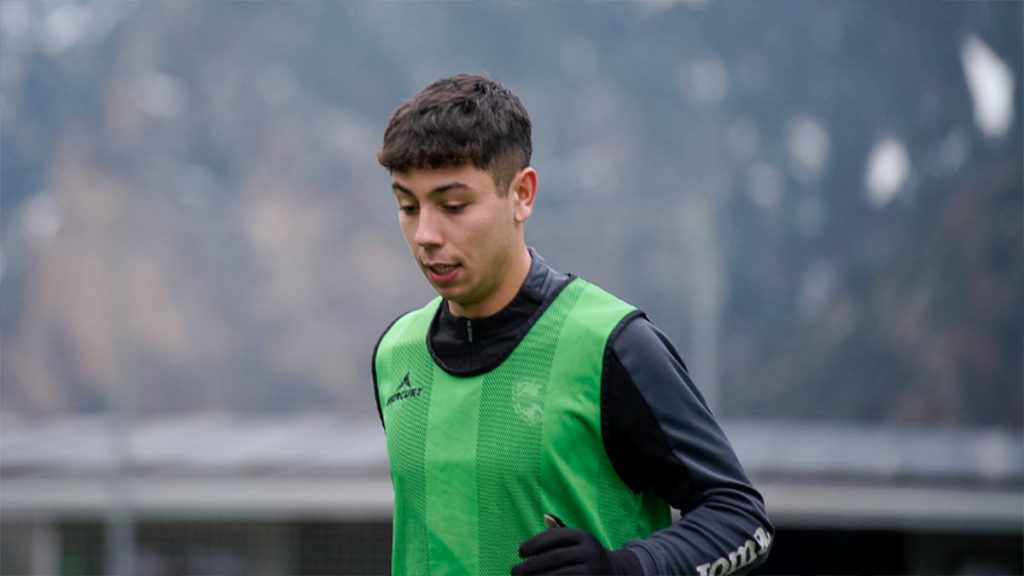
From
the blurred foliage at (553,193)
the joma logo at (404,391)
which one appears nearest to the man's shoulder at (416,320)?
the joma logo at (404,391)

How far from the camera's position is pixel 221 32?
7.71 m

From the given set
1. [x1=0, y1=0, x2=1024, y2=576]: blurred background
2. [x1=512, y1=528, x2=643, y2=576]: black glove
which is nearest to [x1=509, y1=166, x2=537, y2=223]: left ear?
[x1=512, y1=528, x2=643, y2=576]: black glove

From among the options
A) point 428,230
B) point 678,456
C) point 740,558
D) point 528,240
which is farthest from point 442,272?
point 528,240

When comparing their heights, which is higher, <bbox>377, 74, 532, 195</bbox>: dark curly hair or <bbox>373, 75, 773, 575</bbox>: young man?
→ <bbox>377, 74, 532, 195</bbox>: dark curly hair

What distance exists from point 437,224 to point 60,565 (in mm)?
4828

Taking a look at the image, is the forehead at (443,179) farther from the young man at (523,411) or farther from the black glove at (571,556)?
the black glove at (571,556)

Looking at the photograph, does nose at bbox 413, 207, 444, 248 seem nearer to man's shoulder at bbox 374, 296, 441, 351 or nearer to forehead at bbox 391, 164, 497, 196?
forehead at bbox 391, 164, 497, 196

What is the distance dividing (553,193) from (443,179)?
5.72 metres

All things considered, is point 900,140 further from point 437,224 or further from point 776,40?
point 437,224

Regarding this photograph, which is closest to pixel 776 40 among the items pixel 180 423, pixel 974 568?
pixel 974 568

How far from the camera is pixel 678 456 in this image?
3.93ft

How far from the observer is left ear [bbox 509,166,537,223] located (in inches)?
51.1

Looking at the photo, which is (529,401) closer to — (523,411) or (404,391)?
(523,411)

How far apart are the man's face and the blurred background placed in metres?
3.55
